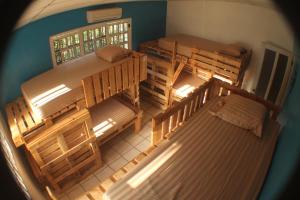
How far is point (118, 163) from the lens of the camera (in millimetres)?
4160

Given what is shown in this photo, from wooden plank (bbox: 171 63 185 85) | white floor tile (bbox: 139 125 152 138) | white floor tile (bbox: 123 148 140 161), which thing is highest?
wooden plank (bbox: 171 63 185 85)

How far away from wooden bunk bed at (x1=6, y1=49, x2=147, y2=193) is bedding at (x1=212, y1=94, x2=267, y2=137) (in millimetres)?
1893

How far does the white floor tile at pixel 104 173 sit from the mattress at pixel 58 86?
146 cm

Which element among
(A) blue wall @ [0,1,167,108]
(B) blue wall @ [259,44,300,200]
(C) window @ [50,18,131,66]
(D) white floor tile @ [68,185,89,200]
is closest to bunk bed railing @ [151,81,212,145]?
(D) white floor tile @ [68,185,89,200]

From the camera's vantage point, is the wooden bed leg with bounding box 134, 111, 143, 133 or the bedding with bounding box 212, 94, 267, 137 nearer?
the bedding with bounding box 212, 94, 267, 137

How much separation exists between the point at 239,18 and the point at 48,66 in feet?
14.1

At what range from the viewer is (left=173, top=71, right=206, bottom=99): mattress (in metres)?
5.04

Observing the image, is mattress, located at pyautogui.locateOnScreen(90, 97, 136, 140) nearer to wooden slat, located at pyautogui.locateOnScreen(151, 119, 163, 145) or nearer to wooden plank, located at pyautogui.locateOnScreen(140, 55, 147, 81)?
wooden plank, located at pyautogui.locateOnScreen(140, 55, 147, 81)

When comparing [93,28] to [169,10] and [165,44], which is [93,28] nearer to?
[165,44]

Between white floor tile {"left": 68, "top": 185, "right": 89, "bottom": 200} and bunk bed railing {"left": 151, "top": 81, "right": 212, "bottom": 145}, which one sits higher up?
bunk bed railing {"left": 151, "top": 81, "right": 212, "bottom": 145}

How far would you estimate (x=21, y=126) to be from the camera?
332 cm

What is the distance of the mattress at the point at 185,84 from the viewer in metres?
5.04

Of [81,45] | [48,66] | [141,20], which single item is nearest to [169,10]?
[141,20]

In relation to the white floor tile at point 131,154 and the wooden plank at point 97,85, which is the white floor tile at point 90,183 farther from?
the wooden plank at point 97,85
